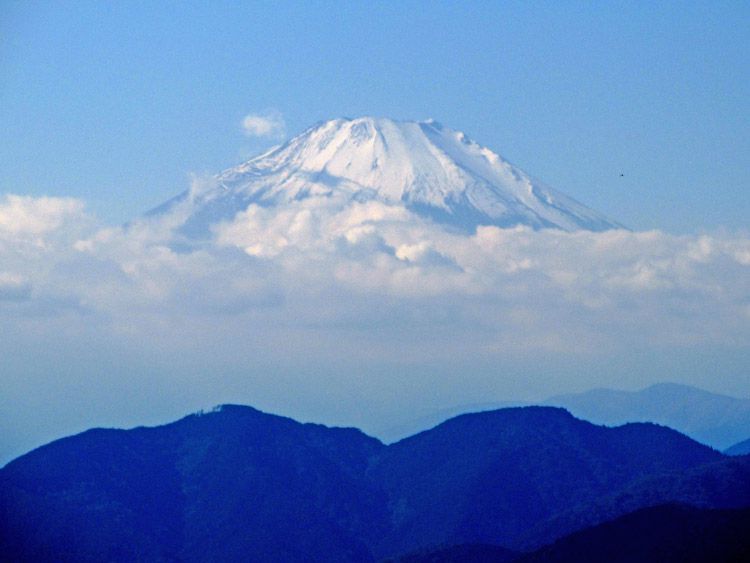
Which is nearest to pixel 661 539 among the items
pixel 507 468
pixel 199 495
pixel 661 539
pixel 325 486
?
pixel 661 539

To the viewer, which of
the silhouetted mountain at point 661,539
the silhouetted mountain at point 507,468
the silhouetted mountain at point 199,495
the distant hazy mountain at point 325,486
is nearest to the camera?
the silhouetted mountain at point 661,539

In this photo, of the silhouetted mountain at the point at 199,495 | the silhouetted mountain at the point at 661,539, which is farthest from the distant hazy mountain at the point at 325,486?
the silhouetted mountain at the point at 661,539

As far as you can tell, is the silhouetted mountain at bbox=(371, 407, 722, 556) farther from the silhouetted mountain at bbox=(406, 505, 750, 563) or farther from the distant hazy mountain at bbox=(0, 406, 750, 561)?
the silhouetted mountain at bbox=(406, 505, 750, 563)

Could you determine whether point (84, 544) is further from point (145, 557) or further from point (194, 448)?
point (194, 448)

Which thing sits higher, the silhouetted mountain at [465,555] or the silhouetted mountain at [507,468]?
the silhouetted mountain at [507,468]

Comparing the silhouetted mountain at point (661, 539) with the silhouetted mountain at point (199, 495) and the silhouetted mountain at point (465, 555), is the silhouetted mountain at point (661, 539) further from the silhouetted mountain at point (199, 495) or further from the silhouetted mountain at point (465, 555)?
the silhouetted mountain at point (199, 495)

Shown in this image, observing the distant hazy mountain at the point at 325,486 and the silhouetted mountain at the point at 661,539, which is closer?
the silhouetted mountain at the point at 661,539
